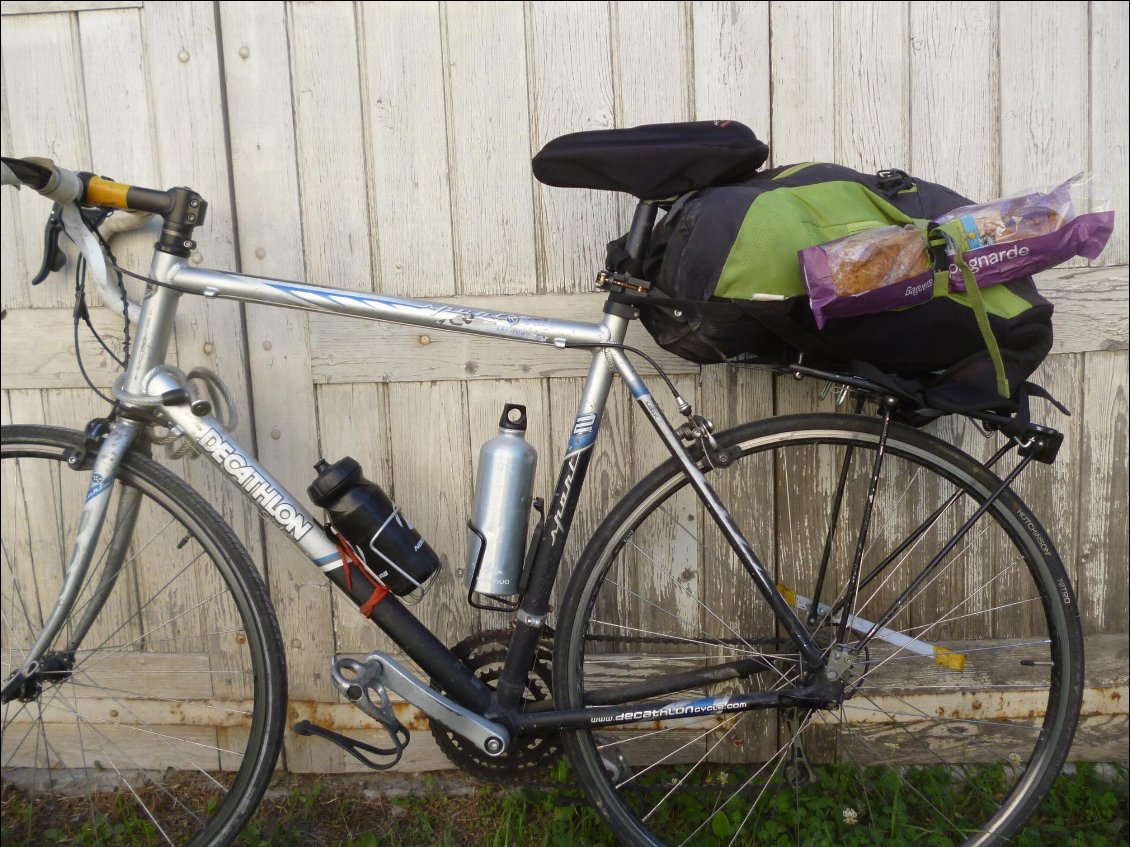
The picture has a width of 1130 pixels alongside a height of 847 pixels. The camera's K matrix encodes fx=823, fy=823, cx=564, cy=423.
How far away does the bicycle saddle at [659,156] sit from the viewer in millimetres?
1700

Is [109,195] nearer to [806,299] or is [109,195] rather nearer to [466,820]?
[806,299]

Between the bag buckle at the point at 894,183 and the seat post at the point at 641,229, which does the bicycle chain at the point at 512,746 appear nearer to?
the seat post at the point at 641,229

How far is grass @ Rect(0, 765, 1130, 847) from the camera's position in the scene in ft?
6.76

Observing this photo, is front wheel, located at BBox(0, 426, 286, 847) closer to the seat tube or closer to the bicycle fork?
the bicycle fork

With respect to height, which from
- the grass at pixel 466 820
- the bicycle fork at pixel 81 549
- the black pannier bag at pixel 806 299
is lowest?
the grass at pixel 466 820

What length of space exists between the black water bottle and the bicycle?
48 millimetres

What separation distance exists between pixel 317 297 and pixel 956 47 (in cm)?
171

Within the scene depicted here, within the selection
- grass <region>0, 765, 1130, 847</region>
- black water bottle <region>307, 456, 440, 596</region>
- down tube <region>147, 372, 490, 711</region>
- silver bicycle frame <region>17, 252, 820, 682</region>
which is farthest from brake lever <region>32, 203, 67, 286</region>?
grass <region>0, 765, 1130, 847</region>

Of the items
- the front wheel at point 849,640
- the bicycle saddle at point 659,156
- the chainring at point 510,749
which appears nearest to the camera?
the bicycle saddle at point 659,156

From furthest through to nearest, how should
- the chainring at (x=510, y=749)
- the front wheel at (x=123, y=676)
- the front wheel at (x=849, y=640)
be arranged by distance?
1. the front wheel at (x=123, y=676)
2. the front wheel at (x=849, y=640)
3. the chainring at (x=510, y=749)

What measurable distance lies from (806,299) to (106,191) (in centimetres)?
156

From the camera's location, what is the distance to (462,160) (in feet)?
7.08

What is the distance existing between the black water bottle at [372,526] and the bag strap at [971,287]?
1248mm

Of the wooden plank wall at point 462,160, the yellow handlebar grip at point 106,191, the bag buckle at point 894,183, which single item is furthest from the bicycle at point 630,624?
the bag buckle at point 894,183
